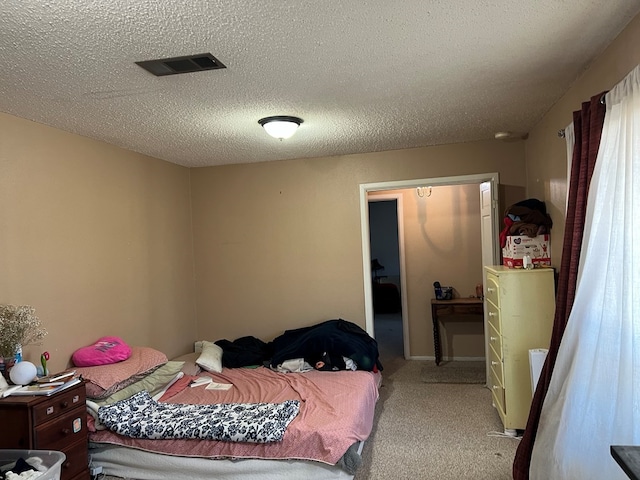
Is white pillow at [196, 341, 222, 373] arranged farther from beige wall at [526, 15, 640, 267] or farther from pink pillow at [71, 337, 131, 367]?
beige wall at [526, 15, 640, 267]

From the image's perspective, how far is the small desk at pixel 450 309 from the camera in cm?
493

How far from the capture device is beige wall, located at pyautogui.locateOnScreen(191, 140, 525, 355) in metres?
4.50

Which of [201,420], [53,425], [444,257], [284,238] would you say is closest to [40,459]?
[53,425]

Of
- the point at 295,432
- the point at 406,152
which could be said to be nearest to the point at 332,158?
the point at 406,152

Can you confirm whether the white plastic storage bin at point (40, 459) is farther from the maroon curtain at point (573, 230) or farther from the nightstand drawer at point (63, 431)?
the maroon curtain at point (573, 230)

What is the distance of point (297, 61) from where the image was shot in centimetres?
217

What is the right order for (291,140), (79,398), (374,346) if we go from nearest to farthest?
(79,398) < (291,140) < (374,346)

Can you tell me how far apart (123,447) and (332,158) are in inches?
120

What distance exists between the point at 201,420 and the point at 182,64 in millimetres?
2112

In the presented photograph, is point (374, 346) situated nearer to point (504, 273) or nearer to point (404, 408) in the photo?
point (404, 408)

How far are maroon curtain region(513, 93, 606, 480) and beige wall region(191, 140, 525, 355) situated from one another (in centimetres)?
195

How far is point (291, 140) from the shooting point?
3.81 metres

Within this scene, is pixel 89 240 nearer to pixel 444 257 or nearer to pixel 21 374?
pixel 21 374

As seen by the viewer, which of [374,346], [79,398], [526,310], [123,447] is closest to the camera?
[79,398]
